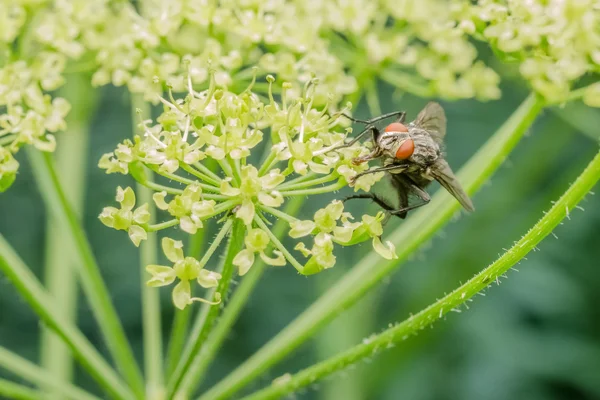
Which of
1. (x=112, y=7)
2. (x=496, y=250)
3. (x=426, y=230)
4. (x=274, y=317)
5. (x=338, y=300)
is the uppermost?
(x=112, y=7)

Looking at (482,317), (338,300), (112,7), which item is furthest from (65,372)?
(482,317)

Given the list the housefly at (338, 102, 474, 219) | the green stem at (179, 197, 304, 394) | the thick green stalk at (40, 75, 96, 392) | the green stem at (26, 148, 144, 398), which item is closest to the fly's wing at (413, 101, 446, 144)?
the housefly at (338, 102, 474, 219)

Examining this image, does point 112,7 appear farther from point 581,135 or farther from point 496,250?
point 581,135

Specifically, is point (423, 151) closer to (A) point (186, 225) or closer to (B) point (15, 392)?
(A) point (186, 225)

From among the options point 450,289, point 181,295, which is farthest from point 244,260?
point 450,289

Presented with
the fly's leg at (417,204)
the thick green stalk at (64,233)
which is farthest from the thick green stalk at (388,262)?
Result: the thick green stalk at (64,233)

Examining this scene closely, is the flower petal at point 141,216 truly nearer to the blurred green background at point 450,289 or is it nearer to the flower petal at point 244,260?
the flower petal at point 244,260

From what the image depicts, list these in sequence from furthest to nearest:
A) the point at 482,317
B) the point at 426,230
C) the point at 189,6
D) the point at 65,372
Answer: the point at 482,317 < the point at 65,372 < the point at 189,6 < the point at 426,230

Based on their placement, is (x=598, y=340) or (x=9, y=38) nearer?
(x=9, y=38)
